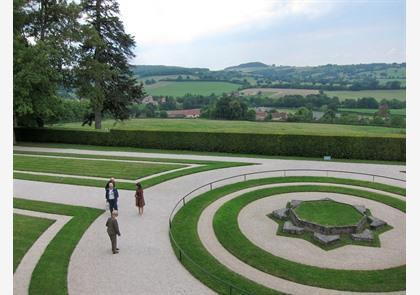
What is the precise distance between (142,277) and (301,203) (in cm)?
982

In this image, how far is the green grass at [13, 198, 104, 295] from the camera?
11.3 metres

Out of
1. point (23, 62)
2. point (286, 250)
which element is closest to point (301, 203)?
point (286, 250)

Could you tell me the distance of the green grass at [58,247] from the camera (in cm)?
1134

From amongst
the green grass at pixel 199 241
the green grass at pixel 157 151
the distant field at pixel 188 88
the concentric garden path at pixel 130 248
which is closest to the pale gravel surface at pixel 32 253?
the concentric garden path at pixel 130 248

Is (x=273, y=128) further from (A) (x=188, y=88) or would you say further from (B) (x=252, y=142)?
(A) (x=188, y=88)

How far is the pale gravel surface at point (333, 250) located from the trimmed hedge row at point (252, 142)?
13.0 meters

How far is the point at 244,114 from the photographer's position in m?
76.2

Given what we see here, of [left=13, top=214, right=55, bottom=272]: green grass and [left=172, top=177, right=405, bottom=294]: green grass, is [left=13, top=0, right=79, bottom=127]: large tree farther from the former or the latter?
[left=172, top=177, right=405, bottom=294]: green grass

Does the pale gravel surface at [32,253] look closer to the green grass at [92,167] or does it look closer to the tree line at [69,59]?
the green grass at [92,167]

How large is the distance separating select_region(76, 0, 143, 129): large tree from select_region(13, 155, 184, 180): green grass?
13684mm

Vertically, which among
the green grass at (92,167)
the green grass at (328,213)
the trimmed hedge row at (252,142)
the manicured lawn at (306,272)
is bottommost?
the manicured lawn at (306,272)

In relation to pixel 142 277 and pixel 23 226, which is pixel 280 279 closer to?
pixel 142 277

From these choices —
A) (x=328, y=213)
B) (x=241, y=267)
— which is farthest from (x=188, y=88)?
(x=241, y=267)

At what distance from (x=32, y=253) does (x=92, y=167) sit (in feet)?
48.4
